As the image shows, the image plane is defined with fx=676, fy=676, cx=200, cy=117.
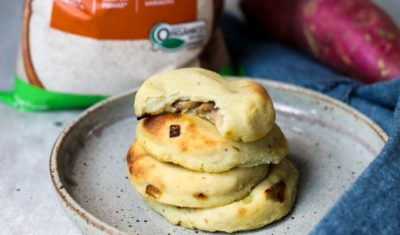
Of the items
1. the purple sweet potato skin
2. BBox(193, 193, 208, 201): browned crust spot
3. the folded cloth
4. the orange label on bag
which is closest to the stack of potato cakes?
BBox(193, 193, 208, 201): browned crust spot

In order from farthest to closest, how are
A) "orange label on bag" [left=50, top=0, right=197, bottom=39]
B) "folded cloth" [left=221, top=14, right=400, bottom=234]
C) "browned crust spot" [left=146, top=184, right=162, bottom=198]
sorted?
"orange label on bag" [left=50, top=0, right=197, bottom=39] < "browned crust spot" [left=146, top=184, right=162, bottom=198] < "folded cloth" [left=221, top=14, right=400, bottom=234]

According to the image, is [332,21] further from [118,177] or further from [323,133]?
[118,177]

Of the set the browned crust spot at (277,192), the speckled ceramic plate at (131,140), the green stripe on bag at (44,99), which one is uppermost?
the browned crust spot at (277,192)

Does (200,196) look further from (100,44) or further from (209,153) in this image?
(100,44)

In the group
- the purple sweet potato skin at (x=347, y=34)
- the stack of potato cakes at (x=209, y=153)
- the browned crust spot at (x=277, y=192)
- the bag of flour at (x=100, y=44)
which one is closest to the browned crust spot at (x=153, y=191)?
the stack of potato cakes at (x=209, y=153)

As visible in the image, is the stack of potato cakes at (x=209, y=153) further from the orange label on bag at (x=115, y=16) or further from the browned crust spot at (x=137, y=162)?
the orange label on bag at (x=115, y=16)

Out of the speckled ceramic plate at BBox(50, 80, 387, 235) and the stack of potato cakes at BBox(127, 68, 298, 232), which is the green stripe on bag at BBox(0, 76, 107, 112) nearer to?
the speckled ceramic plate at BBox(50, 80, 387, 235)

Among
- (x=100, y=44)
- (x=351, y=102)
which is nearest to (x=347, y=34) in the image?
(x=351, y=102)

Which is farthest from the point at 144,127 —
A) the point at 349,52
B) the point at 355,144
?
the point at 349,52
